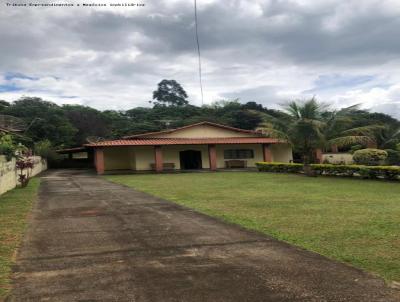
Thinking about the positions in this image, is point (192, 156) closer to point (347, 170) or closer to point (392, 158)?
point (392, 158)

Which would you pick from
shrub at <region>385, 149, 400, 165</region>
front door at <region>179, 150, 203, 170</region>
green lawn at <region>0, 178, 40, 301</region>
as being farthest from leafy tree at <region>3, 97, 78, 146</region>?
shrub at <region>385, 149, 400, 165</region>

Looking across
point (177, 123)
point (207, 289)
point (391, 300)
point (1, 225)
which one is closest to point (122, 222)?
point (1, 225)

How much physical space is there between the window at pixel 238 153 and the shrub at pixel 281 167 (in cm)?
600

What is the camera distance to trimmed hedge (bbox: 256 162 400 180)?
18.2m

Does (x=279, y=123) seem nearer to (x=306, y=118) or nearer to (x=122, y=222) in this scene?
(x=306, y=118)

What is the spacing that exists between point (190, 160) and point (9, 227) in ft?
89.0

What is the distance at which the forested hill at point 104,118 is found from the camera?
49875mm

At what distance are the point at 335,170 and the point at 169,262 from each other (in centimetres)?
1821

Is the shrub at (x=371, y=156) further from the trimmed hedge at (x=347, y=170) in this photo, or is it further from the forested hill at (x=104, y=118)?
the forested hill at (x=104, y=118)

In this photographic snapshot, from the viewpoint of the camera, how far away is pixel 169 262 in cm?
531

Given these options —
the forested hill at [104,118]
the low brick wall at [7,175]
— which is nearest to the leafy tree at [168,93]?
the forested hill at [104,118]

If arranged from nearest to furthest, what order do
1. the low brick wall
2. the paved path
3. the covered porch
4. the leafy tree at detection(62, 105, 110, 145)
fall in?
the paved path, the low brick wall, the covered porch, the leafy tree at detection(62, 105, 110, 145)

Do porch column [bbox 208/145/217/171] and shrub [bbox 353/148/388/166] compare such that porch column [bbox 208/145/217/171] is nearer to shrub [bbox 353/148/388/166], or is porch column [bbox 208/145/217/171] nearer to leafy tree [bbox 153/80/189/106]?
shrub [bbox 353/148/388/166]

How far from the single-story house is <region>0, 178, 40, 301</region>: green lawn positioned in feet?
61.6
